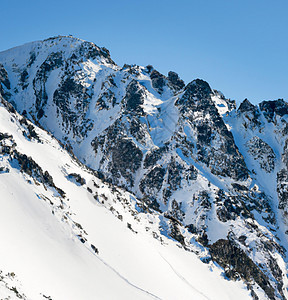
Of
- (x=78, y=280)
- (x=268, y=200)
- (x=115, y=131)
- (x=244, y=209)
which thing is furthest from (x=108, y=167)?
(x=78, y=280)

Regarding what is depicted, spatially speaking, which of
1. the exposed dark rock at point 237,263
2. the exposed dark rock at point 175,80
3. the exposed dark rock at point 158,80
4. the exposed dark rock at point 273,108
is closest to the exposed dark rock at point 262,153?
the exposed dark rock at point 273,108

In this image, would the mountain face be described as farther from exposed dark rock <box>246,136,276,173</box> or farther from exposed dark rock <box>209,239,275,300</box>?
exposed dark rock <box>246,136,276,173</box>

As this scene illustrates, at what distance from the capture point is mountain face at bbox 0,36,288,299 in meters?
44.7

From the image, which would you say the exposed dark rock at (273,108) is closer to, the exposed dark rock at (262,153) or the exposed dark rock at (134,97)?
the exposed dark rock at (262,153)

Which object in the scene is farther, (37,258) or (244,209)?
(244,209)

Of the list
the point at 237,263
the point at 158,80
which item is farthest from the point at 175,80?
the point at 237,263

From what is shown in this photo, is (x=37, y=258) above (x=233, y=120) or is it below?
below

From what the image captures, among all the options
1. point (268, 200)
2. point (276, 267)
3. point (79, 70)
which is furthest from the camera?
point (79, 70)

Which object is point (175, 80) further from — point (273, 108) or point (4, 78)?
point (4, 78)

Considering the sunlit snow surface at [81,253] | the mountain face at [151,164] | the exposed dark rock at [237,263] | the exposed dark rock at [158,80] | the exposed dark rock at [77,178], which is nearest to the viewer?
the sunlit snow surface at [81,253]

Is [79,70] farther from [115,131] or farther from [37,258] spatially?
[37,258]

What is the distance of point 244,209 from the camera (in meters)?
72.6

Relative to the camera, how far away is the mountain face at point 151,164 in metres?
44.7

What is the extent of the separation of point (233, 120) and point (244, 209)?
4810 cm
